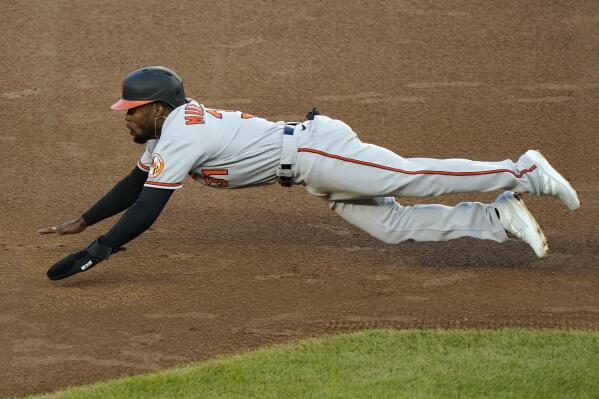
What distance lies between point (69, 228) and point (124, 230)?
706mm

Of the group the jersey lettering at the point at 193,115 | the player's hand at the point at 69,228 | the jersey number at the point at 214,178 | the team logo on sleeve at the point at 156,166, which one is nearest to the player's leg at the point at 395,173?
the jersey number at the point at 214,178

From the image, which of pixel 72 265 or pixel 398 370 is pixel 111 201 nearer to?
pixel 72 265

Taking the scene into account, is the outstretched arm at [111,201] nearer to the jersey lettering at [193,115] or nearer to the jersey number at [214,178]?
the jersey number at [214,178]

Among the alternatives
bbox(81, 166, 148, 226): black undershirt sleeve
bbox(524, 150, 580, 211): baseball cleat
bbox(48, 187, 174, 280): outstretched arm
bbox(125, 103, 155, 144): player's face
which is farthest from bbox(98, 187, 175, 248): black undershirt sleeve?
bbox(524, 150, 580, 211): baseball cleat

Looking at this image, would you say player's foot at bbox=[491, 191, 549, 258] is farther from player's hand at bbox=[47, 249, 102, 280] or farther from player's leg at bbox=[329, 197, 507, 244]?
player's hand at bbox=[47, 249, 102, 280]

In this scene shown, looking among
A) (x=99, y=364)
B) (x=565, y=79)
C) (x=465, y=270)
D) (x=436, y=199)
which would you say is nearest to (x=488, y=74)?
(x=565, y=79)

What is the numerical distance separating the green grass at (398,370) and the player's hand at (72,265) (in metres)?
0.96

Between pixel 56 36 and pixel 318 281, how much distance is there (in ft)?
14.0

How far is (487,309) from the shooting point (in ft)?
20.0

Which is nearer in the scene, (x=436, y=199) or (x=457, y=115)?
(x=436, y=199)

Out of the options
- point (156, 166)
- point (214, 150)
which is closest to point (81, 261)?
point (156, 166)

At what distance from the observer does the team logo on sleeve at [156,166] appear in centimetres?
606

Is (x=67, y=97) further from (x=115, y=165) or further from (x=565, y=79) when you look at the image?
(x=565, y=79)

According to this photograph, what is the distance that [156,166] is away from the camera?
6070 mm
